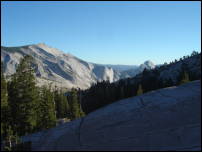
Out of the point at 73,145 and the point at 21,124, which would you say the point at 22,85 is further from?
the point at 73,145

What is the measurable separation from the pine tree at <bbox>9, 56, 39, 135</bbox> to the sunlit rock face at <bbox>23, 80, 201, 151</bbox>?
1542cm

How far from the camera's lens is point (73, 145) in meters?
27.0

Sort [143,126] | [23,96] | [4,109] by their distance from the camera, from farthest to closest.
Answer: [23,96], [4,109], [143,126]

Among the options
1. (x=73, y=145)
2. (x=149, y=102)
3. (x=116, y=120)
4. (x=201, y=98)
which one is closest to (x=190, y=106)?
(x=201, y=98)

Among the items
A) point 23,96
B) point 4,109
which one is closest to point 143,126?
point 4,109

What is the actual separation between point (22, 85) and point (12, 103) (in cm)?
329

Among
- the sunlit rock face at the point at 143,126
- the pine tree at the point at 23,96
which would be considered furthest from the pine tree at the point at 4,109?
the sunlit rock face at the point at 143,126

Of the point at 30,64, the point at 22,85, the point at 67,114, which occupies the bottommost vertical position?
the point at 67,114

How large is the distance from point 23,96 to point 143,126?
1028 inches

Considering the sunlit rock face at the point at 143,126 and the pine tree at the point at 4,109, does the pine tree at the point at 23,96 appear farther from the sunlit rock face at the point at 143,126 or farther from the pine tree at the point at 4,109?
the sunlit rock face at the point at 143,126

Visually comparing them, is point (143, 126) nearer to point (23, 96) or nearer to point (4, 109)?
point (4, 109)

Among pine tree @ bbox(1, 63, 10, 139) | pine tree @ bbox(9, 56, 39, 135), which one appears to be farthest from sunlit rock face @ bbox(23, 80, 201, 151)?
pine tree @ bbox(9, 56, 39, 135)

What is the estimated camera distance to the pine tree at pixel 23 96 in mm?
45844

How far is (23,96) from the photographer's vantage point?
46.1 metres
